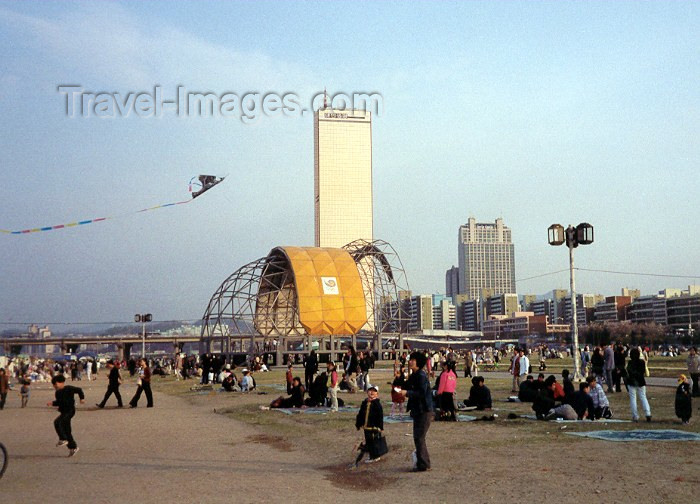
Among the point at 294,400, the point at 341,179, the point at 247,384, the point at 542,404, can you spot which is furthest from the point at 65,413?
the point at 341,179

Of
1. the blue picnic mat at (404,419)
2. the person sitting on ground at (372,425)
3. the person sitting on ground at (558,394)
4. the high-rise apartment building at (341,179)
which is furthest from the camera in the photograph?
the high-rise apartment building at (341,179)

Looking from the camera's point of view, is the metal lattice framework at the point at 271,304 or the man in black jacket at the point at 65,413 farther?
the metal lattice framework at the point at 271,304

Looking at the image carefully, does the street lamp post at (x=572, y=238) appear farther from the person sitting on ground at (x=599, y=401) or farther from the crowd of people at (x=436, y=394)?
the person sitting on ground at (x=599, y=401)

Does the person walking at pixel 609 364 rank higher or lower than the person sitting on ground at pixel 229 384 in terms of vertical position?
higher

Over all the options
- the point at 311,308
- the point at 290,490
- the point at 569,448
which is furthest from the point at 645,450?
the point at 311,308

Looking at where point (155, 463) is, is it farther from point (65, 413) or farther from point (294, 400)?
point (294, 400)

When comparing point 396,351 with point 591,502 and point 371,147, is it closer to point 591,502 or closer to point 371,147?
point 591,502

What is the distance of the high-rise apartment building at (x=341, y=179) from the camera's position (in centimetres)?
16575

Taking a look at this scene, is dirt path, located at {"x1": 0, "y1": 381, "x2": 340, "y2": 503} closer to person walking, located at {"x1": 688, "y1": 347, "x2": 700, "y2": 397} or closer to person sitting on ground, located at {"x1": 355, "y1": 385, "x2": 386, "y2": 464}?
person sitting on ground, located at {"x1": 355, "y1": 385, "x2": 386, "y2": 464}

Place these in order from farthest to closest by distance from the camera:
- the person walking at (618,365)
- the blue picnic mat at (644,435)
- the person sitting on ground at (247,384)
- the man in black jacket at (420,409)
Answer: the person sitting on ground at (247,384) → the person walking at (618,365) → the blue picnic mat at (644,435) → the man in black jacket at (420,409)

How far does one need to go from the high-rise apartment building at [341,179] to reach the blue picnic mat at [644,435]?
496 feet

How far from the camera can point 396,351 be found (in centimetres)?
7244

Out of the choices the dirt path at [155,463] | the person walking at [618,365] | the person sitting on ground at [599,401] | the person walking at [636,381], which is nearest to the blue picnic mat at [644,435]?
the person walking at [636,381]

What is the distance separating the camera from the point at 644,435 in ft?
43.2
